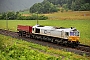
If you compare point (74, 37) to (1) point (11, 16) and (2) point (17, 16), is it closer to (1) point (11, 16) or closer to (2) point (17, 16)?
(2) point (17, 16)

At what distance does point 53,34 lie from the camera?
20047 mm

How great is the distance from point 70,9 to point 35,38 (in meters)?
8.52

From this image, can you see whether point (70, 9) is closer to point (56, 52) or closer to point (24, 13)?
point (56, 52)

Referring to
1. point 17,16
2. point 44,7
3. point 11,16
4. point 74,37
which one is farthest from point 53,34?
point 11,16

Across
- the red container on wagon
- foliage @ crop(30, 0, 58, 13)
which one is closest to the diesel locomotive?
the red container on wagon

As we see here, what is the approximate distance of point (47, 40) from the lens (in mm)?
21062

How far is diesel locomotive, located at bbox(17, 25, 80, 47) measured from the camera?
60.1 feet

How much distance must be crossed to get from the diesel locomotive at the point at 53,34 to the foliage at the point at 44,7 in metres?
1.90

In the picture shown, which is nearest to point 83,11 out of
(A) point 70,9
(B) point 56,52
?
(A) point 70,9

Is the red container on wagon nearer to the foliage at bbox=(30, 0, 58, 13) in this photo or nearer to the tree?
the tree

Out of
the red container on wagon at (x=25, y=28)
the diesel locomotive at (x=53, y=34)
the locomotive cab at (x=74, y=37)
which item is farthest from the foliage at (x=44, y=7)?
the red container on wagon at (x=25, y=28)

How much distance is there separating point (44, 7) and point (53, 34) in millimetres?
2508

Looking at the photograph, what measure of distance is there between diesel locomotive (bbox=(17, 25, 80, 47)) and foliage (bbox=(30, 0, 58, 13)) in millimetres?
1899

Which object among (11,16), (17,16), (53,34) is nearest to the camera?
(53,34)
